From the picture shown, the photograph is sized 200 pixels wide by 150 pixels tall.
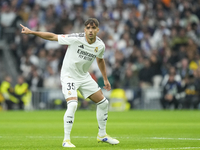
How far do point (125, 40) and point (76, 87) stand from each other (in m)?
14.8

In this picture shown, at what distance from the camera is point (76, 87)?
8008mm

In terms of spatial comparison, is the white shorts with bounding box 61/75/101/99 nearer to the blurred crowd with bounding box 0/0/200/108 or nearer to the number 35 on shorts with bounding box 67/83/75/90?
the number 35 on shorts with bounding box 67/83/75/90

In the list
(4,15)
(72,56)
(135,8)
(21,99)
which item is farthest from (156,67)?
(72,56)

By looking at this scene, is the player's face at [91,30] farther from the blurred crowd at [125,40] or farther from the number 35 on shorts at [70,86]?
the blurred crowd at [125,40]

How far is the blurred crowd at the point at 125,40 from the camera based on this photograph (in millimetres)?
21141

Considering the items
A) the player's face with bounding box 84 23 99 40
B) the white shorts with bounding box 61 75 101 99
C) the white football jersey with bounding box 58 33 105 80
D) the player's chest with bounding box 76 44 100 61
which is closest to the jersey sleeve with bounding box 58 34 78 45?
the white football jersey with bounding box 58 33 105 80

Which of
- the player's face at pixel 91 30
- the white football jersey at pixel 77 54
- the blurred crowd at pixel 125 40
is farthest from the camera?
the blurred crowd at pixel 125 40

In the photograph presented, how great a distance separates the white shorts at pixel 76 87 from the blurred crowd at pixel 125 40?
1259 cm

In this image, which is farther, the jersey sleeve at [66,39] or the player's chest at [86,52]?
the player's chest at [86,52]

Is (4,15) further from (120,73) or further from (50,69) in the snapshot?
(120,73)

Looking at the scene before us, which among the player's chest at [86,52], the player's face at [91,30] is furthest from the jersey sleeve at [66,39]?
the player's face at [91,30]

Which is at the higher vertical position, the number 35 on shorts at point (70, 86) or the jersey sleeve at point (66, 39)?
the jersey sleeve at point (66, 39)

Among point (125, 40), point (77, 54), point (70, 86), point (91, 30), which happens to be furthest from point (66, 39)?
point (125, 40)

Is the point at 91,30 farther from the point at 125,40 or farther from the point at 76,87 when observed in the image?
the point at 125,40
